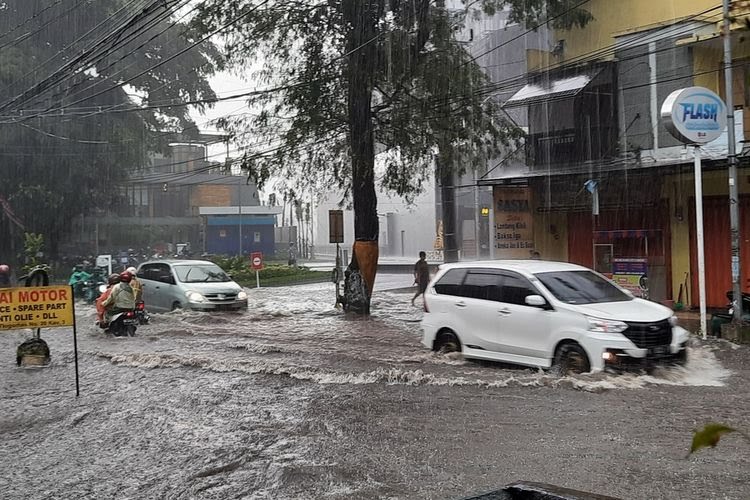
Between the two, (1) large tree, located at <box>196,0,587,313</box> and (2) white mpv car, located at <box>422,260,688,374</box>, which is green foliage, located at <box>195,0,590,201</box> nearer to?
(1) large tree, located at <box>196,0,587,313</box>

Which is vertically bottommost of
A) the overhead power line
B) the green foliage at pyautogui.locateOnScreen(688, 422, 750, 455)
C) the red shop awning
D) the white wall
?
the green foliage at pyautogui.locateOnScreen(688, 422, 750, 455)

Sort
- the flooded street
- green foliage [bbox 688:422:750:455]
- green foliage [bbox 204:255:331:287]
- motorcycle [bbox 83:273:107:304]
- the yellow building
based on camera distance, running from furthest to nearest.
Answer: green foliage [bbox 204:255:331:287] → motorcycle [bbox 83:273:107:304] → the yellow building → the flooded street → green foliage [bbox 688:422:750:455]

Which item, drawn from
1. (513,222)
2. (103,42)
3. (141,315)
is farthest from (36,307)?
(513,222)

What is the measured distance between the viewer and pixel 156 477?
19.8 feet

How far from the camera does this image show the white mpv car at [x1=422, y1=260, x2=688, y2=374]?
8922mm

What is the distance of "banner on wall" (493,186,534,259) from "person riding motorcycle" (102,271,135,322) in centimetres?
935

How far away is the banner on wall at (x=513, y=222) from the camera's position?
19.1 metres

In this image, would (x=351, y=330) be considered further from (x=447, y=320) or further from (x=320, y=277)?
(x=320, y=277)

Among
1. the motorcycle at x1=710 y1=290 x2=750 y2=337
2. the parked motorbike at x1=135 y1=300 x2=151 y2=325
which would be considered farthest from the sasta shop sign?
the parked motorbike at x1=135 y1=300 x2=151 y2=325

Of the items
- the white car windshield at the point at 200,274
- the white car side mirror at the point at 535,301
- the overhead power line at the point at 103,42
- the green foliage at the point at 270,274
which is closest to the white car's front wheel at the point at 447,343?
the white car side mirror at the point at 535,301

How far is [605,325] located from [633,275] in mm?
8549

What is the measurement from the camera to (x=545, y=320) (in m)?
9.52

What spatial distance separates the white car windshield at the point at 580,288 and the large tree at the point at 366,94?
7.94m

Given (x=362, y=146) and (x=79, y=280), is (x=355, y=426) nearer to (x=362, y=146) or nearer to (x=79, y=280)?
(x=362, y=146)
